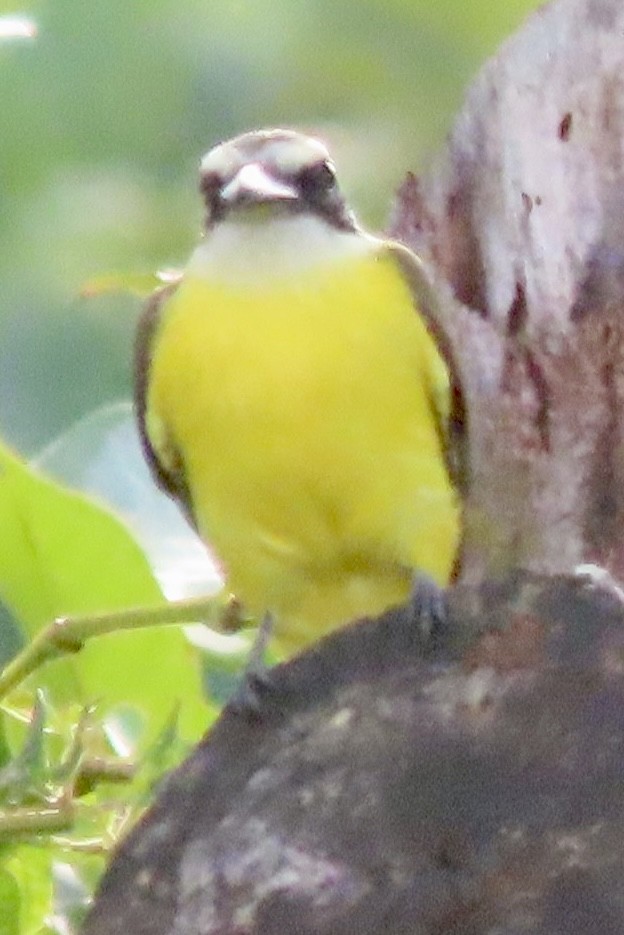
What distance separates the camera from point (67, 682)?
902 millimetres

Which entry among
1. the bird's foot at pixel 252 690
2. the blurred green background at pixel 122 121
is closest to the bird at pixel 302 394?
the bird's foot at pixel 252 690

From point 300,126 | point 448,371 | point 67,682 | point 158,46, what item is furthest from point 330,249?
point 158,46

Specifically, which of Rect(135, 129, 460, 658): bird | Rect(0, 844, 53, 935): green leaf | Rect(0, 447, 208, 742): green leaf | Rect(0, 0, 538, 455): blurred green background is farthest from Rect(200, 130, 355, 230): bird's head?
Rect(0, 0, 538, 455): blurred green background

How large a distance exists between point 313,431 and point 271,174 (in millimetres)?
149

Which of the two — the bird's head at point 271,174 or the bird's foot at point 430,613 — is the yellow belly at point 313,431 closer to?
the bird's head at point 271,174

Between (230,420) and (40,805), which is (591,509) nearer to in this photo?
(230,420)

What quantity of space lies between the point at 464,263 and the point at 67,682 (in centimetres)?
→ 34

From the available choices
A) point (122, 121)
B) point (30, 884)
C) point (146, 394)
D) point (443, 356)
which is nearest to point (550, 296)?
point (443, 356)

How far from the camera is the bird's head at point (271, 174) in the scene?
31.5 inches

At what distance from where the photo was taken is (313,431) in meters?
0.76

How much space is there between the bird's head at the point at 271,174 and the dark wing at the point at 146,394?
6 centimetres

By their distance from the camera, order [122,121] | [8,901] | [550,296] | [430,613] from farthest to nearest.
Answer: [122,121], [550,296], [8,901], [430,613]

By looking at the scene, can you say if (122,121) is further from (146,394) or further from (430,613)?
(430,613)

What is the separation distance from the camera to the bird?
0.77 meters
